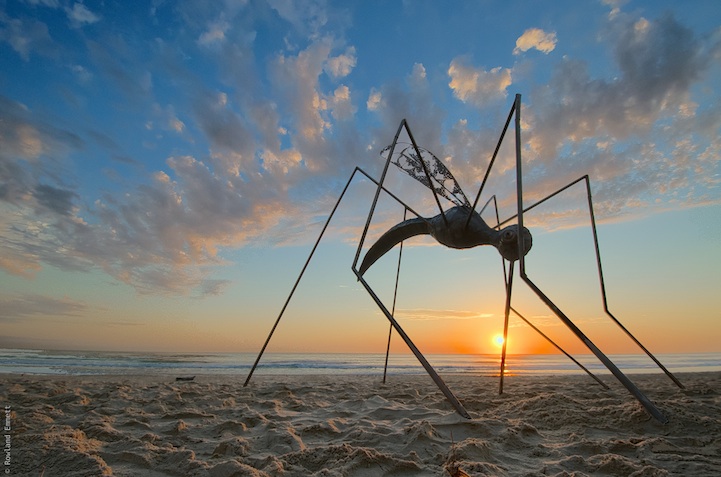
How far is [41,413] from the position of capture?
4.10 meters

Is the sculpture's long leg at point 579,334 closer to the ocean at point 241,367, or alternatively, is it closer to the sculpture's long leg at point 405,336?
the sculpture's long leg at point 405,336

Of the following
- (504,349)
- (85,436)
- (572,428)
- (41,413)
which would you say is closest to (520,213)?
(572,428)

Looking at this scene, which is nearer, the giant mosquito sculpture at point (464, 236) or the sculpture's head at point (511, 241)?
the giant mosquito sculpture at point (464, 236)

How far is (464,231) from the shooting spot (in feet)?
15.5

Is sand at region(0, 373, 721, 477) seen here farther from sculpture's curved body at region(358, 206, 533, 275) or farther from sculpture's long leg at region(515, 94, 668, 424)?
sculpture's curved body at region(358, 206, 533, 275)

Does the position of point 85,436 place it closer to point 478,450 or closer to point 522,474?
point 478,450

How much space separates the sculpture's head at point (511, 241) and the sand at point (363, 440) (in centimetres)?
178

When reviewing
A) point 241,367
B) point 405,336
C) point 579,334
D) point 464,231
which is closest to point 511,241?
point 464,231

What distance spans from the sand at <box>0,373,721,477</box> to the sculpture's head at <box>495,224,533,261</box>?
1.78 meters

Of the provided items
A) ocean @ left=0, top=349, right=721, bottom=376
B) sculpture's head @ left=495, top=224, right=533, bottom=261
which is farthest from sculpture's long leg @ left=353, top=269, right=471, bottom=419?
ocean @ left=0, top=349, right=721, bottom=376

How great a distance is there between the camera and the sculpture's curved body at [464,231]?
418cm

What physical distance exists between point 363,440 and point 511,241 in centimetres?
267

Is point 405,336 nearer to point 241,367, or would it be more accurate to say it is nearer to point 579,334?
point 579,334

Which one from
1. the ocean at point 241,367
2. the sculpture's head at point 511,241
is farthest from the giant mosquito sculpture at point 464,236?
the ocean at point 241,367
